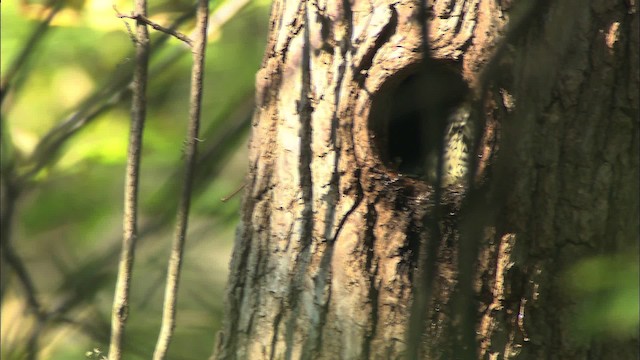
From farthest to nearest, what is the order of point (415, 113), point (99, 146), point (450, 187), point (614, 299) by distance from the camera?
1. point (99, 146)
2. point (415, 113)
3. point (450, 187)
4. point (614, 299)

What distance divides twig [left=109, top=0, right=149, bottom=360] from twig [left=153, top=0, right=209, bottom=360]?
0.28 feet

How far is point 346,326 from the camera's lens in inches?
48.6

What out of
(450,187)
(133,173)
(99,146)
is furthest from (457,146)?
(99,146)

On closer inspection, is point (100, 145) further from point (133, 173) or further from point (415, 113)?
point (415, 113)

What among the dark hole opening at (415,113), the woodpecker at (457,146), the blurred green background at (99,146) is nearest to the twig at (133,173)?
the dark hole opening at (415,113)

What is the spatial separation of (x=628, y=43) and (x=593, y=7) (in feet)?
0.36

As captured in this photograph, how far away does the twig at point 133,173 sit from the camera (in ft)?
4.27

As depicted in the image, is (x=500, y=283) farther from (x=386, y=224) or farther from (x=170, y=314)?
(x=170, y=314)

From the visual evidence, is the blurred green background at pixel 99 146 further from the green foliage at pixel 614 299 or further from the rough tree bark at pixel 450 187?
the green foliage at pixel 614 299

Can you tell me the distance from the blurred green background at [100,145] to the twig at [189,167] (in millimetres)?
725

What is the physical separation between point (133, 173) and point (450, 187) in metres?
0.63

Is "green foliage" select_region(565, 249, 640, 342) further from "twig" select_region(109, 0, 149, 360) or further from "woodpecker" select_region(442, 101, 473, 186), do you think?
"twig" select_region(109, 0, 149, 360)

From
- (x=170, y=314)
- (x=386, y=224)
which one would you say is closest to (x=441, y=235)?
(x=386, y=224)

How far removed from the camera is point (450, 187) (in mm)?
1184
